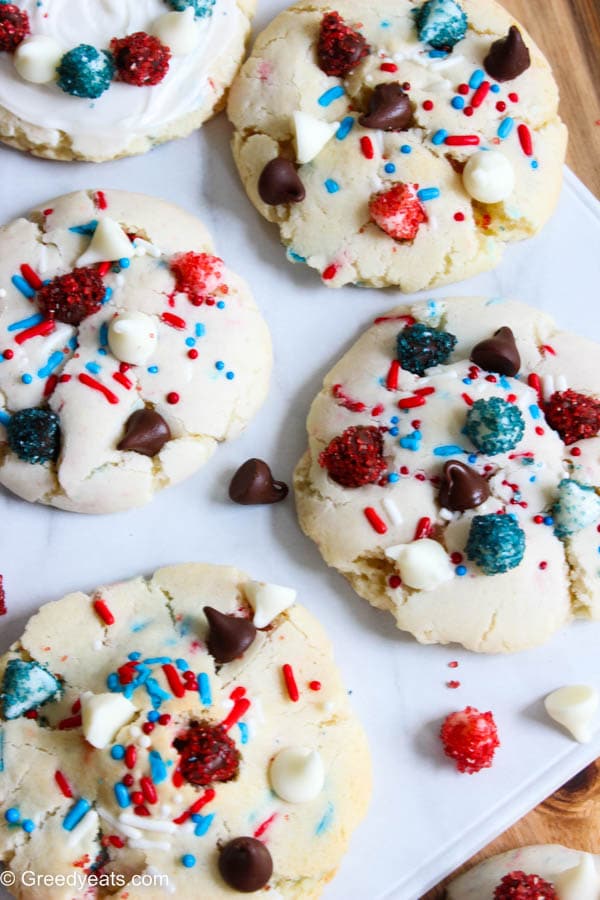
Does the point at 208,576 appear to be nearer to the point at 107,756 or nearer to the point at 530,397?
the point at 107,756

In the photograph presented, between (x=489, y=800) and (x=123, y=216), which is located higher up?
(x=123, y=216)

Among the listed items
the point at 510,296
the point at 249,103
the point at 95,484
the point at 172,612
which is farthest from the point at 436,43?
the point at 172,612

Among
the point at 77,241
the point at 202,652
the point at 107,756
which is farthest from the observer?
the point at 77,241

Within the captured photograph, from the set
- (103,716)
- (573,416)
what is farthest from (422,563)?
(103,716)

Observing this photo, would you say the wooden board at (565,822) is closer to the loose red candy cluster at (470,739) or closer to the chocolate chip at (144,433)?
the loose red candy cluster at (470,739)

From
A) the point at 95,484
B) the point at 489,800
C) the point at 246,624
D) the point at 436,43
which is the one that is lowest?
the point at 489,800

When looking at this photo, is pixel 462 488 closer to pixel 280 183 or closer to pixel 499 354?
pixel 499 354

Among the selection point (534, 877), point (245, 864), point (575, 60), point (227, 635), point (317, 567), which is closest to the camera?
point (245, 864)
